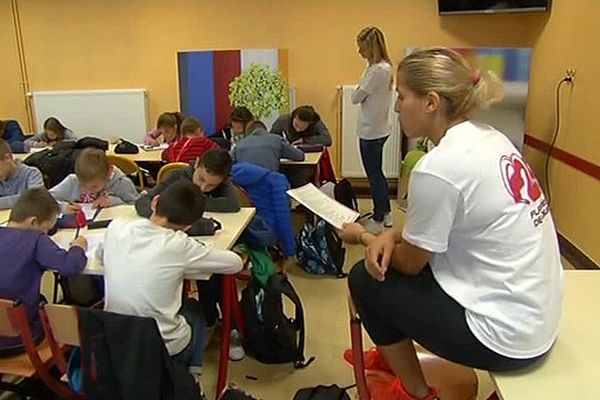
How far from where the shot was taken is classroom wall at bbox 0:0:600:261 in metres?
5.12

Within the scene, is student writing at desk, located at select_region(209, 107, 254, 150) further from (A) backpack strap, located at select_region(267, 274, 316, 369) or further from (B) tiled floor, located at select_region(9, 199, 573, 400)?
(A) backpack strap, located at select_region(267, 274, 316, 369)

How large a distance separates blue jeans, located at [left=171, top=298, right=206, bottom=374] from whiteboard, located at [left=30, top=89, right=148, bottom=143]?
3.81 meters

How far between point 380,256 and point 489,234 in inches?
10.8

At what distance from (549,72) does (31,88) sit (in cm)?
479

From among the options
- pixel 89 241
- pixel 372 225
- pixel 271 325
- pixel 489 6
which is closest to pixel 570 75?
pixel 489 6

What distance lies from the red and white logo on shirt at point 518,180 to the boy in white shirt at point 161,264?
997mm

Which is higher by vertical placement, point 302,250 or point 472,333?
point 472,333

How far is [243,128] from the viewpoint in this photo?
14.0ft

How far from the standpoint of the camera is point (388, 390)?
177 cm

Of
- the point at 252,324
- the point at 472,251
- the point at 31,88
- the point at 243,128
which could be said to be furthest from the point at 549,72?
the point at 31,88

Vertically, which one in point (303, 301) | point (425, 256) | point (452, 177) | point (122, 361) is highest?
point (452, 177)

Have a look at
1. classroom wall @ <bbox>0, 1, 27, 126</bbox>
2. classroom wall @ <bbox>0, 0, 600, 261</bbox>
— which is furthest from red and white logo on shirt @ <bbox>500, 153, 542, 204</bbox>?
classroom wall @ <bbox>0, 1, 27, 126</bbox>

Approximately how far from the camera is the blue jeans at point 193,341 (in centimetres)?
199

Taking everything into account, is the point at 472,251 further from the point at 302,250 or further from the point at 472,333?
the point at 302,250
